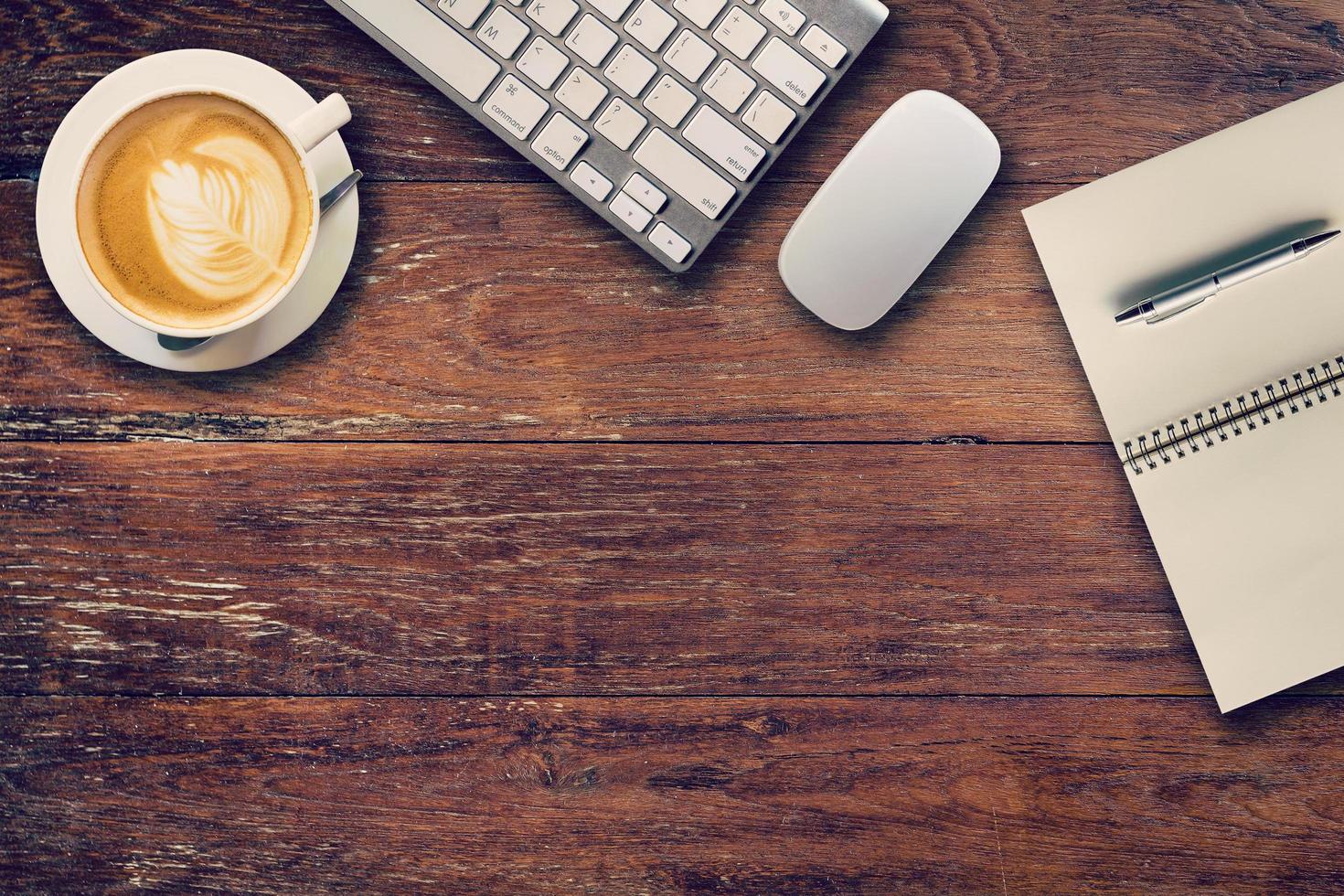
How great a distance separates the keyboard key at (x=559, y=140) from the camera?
1.78ft

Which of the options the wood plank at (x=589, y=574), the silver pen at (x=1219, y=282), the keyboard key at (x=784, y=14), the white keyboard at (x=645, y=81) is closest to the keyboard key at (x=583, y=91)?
the white keyboard at (x=645, y=81)

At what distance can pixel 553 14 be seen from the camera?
53cm

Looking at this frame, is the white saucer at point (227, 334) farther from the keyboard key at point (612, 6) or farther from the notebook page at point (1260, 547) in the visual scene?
the notebook page at point (1260, 547)

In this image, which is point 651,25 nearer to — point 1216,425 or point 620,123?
point 620,123

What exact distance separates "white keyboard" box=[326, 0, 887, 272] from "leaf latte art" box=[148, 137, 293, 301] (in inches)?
4.4

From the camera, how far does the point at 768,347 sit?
1.93 ft

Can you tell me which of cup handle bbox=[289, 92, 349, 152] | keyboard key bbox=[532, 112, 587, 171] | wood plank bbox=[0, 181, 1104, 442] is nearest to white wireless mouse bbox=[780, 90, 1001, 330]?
wood plank bbox=[0, 181, 1104, 442]

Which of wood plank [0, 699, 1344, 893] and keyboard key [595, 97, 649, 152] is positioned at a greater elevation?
keyboard key [595, 97, 649, 152]

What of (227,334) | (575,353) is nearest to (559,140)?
(575,353)

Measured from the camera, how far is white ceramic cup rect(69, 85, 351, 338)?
1.62 feet

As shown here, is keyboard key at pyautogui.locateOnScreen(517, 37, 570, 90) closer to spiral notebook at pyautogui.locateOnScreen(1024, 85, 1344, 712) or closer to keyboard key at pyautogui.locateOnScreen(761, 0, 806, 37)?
keyboard key at pyautogui.locateOnScreen(761, 0, 806, 37)

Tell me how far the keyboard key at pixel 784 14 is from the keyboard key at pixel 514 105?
0.47 feet

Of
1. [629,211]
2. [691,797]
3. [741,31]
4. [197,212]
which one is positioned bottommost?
[691,797]

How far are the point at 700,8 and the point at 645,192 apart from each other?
11 cm
